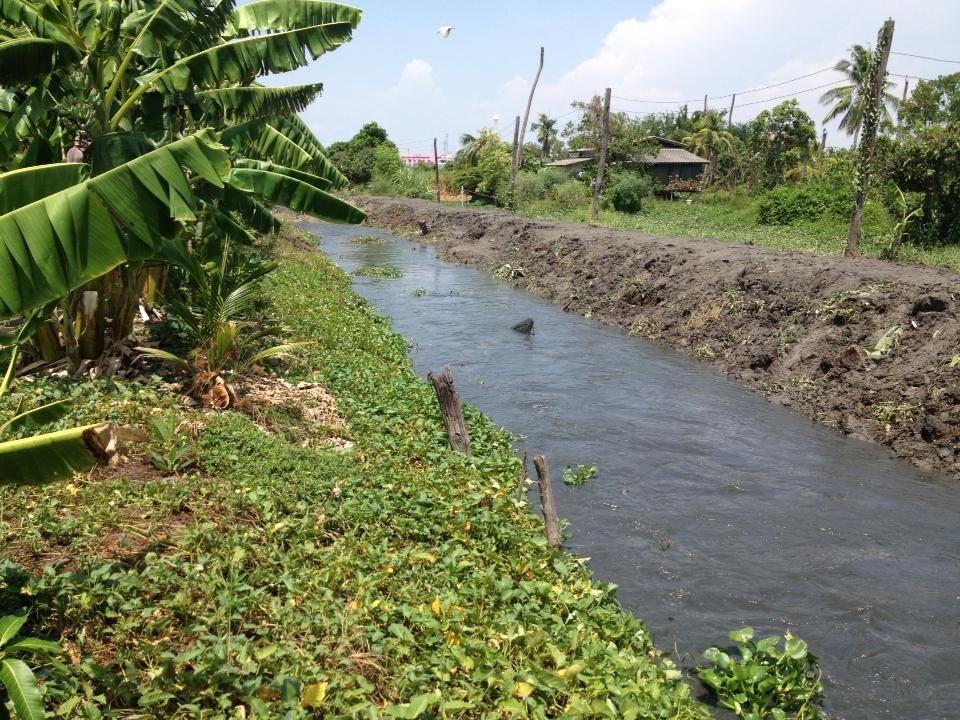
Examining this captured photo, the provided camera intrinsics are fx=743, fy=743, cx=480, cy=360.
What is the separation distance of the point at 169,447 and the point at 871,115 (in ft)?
65.7

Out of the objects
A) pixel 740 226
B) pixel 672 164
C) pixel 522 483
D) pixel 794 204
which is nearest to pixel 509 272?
pixel 740 226

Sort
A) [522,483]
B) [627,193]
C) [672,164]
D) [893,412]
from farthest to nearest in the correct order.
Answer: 1. [672,164]
2. [627,193]
3. [893,412]
4. [522,483]

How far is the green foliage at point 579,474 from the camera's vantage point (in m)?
8.95

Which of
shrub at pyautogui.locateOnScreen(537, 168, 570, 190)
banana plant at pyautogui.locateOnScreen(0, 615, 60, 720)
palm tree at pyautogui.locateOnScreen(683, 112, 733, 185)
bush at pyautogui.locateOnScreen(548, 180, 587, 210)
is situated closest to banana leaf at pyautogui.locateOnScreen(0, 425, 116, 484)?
banana plant at pyautogui.locateOnScreen(0, 615, 60, 720)

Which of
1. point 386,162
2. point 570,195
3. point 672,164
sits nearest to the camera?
point 570,195

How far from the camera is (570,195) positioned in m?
39.8

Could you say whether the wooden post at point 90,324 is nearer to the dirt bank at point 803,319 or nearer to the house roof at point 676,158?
the dirt bank at point 803,319

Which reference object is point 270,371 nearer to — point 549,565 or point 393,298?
point 549,565

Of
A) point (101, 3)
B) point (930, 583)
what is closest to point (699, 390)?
point (930, 583)

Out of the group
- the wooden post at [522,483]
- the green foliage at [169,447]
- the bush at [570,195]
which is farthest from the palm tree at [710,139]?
the green foliage at [169,447]

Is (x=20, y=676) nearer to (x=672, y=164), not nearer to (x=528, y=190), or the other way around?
(x=528, y=190)

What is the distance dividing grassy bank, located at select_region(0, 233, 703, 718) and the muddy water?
3.90 feet

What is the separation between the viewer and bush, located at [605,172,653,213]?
37.4 m

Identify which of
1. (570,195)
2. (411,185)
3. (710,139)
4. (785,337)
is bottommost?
(785,337)
